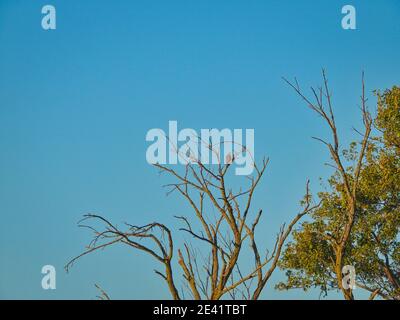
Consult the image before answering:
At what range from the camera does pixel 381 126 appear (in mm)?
14406

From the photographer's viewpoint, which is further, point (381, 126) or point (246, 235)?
point (381, 126)

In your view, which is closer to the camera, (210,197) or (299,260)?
(210,197)

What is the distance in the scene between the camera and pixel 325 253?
13617 mm
